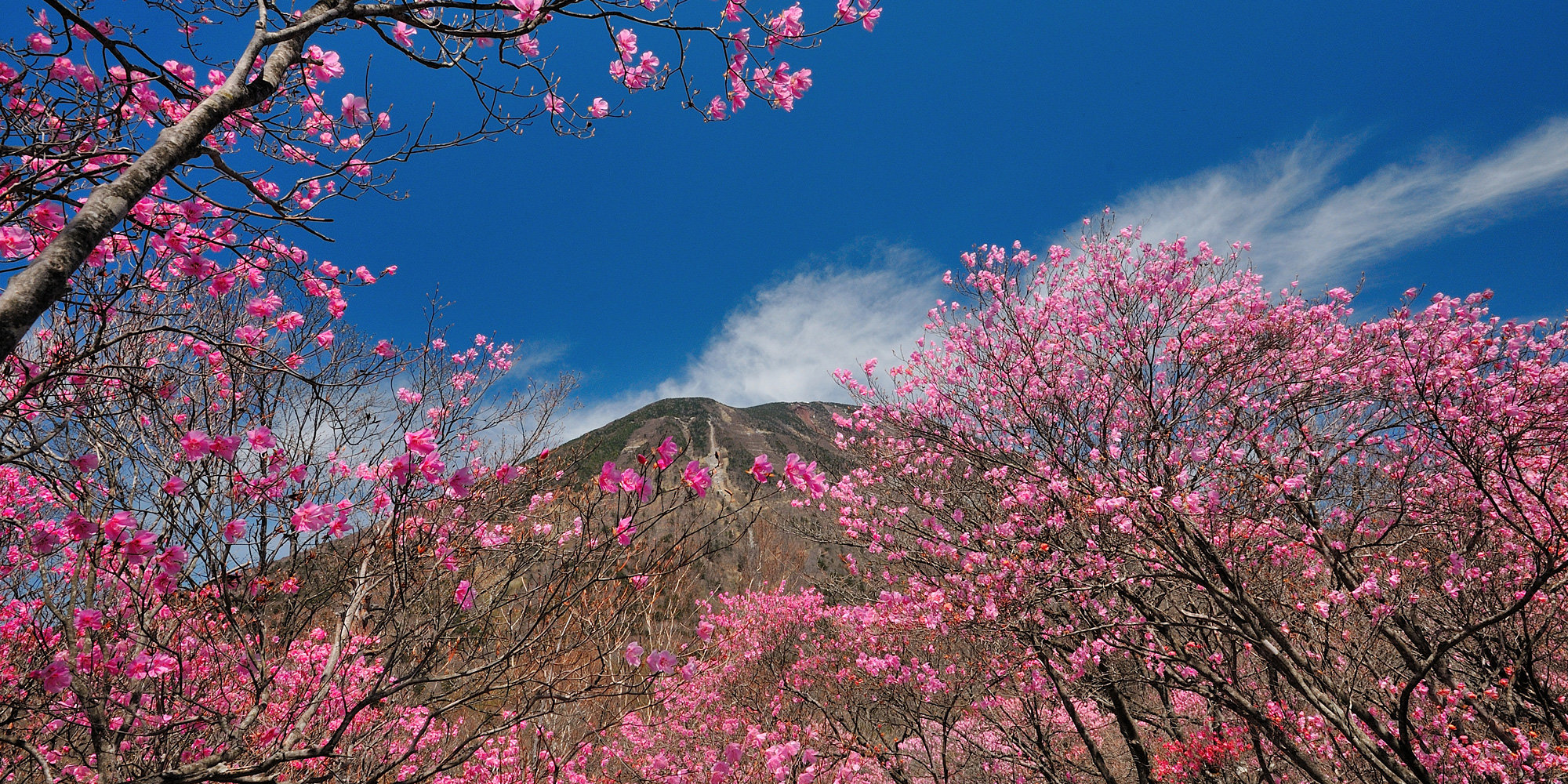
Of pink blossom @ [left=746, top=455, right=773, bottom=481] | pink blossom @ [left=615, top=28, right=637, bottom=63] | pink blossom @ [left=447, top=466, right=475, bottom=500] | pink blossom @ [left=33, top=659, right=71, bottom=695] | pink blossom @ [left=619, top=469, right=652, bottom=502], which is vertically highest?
pink blossom @ [left=615, top=28, right=637, bottom=63]

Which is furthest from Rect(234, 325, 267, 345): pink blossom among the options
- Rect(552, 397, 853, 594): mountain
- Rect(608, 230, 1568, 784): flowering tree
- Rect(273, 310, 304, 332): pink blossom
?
Rect(608, 230, 1568, 784): flowering tree

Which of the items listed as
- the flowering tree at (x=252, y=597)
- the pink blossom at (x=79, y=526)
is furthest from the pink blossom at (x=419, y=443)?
the pink blossom at (x=79, y=526)

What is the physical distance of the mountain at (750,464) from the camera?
8.69 metres

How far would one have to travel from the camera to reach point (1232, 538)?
4.54m

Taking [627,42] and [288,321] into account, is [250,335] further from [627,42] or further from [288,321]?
[627,42]

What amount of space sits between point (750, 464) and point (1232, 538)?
93.7 ft

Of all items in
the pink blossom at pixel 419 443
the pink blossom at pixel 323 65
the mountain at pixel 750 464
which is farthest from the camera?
the mountain at pixel 750 464

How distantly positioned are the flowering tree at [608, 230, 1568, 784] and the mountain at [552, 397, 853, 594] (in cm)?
222

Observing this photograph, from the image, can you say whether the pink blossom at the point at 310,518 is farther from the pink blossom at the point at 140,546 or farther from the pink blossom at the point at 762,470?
the pink blossom at the point at 762,470

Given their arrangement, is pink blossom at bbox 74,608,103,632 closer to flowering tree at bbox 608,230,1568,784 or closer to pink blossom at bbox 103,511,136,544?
pink blossom at bbox 103,511,136,544

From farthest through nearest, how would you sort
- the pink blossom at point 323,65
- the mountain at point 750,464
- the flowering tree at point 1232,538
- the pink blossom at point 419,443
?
the mountain at point 750,464
the flowering tree at point 1232,538
the pink blossom at point 323,65
the pink blossom at point 419,443

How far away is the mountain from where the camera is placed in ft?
28.5

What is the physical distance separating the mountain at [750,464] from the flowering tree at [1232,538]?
7.29 feet

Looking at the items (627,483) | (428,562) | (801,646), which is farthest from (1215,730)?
(428,562)
